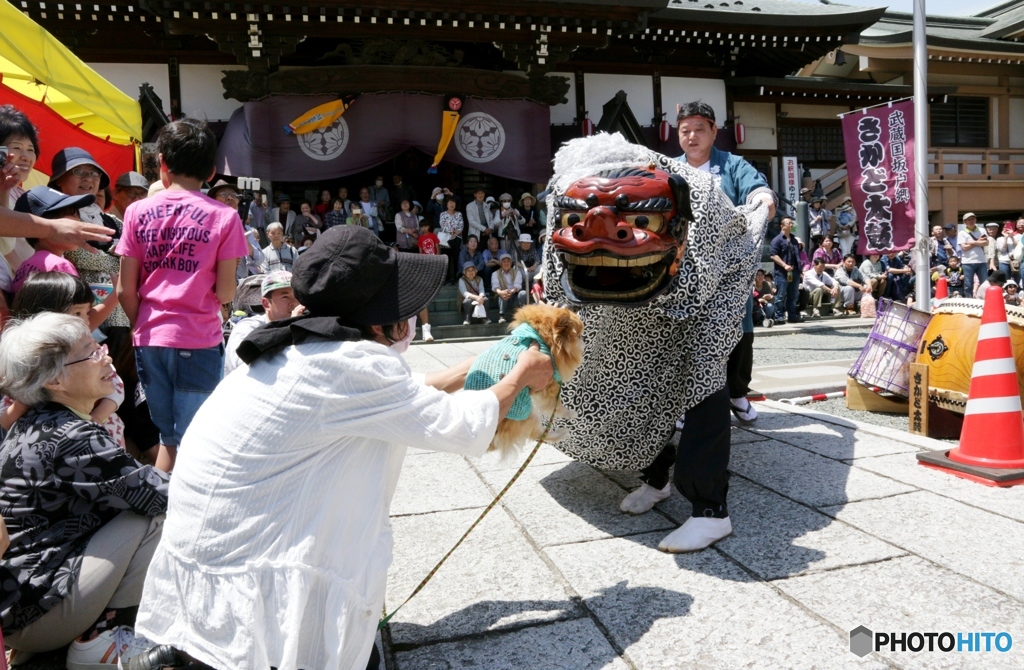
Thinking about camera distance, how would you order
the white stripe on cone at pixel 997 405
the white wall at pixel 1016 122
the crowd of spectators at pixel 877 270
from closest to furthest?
the white stripe on cone at pixel 997 405 → the crowd of spectators at pixel 877 270 → the white wall at pixel 1016 122

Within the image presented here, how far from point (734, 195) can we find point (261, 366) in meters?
2.89

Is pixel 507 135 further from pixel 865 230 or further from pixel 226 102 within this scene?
pixel 865 230

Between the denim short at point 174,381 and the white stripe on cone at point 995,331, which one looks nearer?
the denim short at point 174,381

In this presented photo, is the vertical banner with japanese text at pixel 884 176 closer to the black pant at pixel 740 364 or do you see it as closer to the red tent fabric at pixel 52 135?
the black pant at pixel 740 364

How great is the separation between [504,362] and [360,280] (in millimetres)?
536

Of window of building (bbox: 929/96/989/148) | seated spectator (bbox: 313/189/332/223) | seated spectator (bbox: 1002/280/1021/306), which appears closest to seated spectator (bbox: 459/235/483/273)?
seated spectator (bbox: 313/189/332/223)

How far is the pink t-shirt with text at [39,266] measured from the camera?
9.23 ft

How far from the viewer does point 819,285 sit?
500 inches

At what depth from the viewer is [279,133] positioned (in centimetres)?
1104

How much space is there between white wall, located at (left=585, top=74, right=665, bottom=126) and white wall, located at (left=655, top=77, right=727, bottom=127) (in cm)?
21

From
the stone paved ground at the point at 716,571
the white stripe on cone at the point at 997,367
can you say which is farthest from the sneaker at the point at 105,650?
the white stripe on cone at the point at 997,367

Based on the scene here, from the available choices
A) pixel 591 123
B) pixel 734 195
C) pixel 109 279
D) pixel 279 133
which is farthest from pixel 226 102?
pixel 734 195

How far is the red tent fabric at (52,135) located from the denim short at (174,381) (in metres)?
2.10

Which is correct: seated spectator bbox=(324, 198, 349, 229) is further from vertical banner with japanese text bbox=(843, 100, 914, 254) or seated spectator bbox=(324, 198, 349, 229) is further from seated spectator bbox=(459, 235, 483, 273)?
vertical banner with japanese text bbox=(843, 100, 914, 254)
